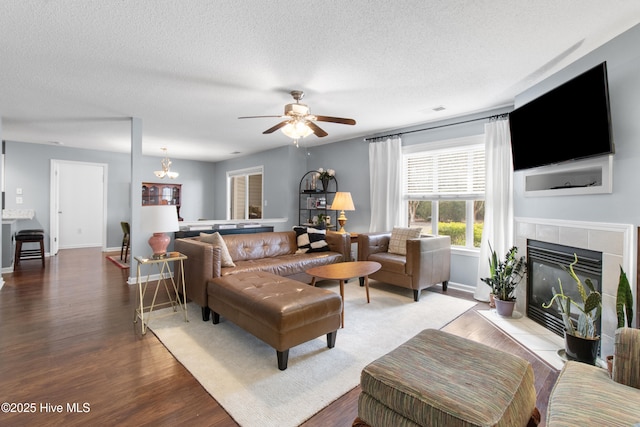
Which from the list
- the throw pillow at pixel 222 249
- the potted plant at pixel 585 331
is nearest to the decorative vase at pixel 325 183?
the throw pillow at pixel 222 249

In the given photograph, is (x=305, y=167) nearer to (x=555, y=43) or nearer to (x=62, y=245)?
(x=555, y=43)

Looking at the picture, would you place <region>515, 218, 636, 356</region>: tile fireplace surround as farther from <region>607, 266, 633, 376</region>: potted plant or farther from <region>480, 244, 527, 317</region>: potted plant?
<region>480, 244, 527, 317</region>: potted plant

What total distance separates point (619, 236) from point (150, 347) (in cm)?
372

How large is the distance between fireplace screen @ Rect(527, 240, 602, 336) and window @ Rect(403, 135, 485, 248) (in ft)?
3.43

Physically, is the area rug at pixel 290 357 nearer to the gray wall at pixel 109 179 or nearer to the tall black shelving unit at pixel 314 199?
the tall black shelving unit at pixel 314 199

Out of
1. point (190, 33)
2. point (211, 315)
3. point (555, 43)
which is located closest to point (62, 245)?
point (211, 315)

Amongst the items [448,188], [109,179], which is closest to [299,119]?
[448,188]

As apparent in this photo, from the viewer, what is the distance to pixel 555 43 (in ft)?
7.65

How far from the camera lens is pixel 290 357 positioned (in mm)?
2332

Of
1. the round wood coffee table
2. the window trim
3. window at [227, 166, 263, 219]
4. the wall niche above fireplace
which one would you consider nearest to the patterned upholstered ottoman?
the round wood coffee table

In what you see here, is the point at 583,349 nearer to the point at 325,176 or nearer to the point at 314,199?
the point at 325,176

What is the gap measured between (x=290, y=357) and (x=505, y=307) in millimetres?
2366

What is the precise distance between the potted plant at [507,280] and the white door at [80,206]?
312 inches

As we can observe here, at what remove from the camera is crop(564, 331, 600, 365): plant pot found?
215cm
